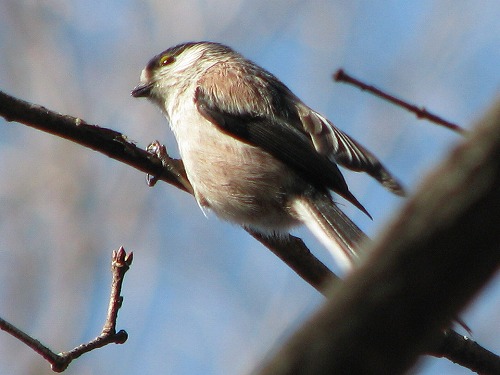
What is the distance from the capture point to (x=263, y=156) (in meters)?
4.47

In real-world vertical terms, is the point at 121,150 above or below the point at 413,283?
below

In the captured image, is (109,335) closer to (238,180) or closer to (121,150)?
(121,150)

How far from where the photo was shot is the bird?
13.8 feet

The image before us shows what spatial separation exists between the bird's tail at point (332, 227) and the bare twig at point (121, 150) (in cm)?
11

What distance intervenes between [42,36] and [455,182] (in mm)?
8272

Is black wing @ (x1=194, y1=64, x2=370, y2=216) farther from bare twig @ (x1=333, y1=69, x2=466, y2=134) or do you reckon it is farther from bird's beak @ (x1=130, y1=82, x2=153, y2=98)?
bare twig @ (x1=333, y1=69, x2=466, y2=134)

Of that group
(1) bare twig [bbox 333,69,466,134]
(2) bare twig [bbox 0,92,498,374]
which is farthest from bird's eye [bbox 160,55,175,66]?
(1) bare twig [bbox 333,69,466,134]

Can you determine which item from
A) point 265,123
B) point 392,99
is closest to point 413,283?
point 392,99

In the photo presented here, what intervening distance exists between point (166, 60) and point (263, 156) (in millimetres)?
1565

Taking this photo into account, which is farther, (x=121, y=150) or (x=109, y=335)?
(x=121, y=150)

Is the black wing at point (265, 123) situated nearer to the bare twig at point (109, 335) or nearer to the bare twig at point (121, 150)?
the bare twig at point (121, 150)

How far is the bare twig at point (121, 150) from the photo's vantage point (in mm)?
3240

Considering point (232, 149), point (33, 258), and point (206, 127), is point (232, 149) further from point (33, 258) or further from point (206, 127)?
point (33, 258)

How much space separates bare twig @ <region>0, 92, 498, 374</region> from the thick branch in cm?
199
